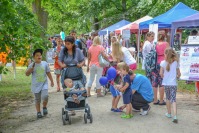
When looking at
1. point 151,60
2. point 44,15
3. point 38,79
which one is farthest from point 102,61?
point 44,15

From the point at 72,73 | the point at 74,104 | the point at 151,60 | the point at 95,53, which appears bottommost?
the point at 74,104

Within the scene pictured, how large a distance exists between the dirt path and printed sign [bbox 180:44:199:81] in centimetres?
72

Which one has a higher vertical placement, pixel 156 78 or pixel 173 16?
pixel 173 16

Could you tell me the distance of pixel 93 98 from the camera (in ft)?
32.7

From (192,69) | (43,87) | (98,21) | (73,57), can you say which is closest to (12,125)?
(43,87)

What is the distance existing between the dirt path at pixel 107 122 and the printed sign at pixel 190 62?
0.72m

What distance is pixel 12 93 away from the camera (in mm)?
12172

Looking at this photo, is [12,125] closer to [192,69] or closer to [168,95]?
[168,95]

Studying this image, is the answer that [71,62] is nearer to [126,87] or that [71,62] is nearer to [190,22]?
[126,87]

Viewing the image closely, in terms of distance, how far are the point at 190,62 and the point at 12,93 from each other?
6355mm

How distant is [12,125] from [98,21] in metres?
29.8

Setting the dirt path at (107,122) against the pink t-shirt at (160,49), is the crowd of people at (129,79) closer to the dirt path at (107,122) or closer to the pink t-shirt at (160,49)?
the pink t-shirt at (160,49)

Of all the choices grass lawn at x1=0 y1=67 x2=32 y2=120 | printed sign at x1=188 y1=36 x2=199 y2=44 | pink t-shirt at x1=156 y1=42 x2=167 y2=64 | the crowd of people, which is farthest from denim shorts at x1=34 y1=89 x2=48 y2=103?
printed sign at x1=188 y1=36 x2=199 y2=44

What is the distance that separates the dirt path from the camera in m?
6.48
